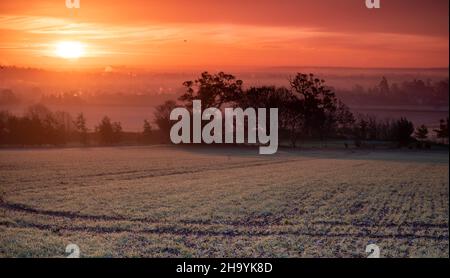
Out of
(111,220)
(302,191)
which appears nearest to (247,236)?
(111,220)

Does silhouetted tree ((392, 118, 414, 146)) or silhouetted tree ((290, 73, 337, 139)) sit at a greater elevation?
silhouetted tree ((290, 73, 337, 139))

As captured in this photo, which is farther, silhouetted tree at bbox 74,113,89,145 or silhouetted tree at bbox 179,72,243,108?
silhouetted tree at bbox 74,113,89,145

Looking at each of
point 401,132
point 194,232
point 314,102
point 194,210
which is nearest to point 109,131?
point 194,210

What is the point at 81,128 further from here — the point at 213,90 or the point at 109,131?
the point at 213,90

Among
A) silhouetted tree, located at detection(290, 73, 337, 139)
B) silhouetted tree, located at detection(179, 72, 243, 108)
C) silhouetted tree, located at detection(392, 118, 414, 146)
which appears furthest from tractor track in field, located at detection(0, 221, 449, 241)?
silhouetted tree, located at detection(392, 118, 414, 146)

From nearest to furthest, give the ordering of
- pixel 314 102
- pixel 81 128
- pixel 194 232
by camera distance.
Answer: pixel 194 232, pixel 314 102, pixel 81 128

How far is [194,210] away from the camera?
47.1 ft

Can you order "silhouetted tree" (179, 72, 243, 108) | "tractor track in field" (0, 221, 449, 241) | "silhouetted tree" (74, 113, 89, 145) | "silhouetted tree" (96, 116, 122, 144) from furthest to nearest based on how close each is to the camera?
"silhouetted tree" (96, 116, 122, 144), "silhouetted tree" (74, 113, 89, 145), "silhouetted tree" (179, 72, 243, 108), "tractor track in field" (0, 221, 449, 241)

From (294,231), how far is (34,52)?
6.90 meters

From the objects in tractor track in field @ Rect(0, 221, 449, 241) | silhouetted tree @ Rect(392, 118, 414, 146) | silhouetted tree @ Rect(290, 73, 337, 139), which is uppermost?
Result: silhouetted tree @ Rect(290, 73, 337, 139)

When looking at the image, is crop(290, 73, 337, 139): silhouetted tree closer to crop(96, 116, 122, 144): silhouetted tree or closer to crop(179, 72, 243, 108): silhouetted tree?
crop(179, 72, 243, 108): silhouetted tree

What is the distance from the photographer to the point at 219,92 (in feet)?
39.7

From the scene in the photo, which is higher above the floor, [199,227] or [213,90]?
[213,90]

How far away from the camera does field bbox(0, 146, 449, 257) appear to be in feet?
35.3
